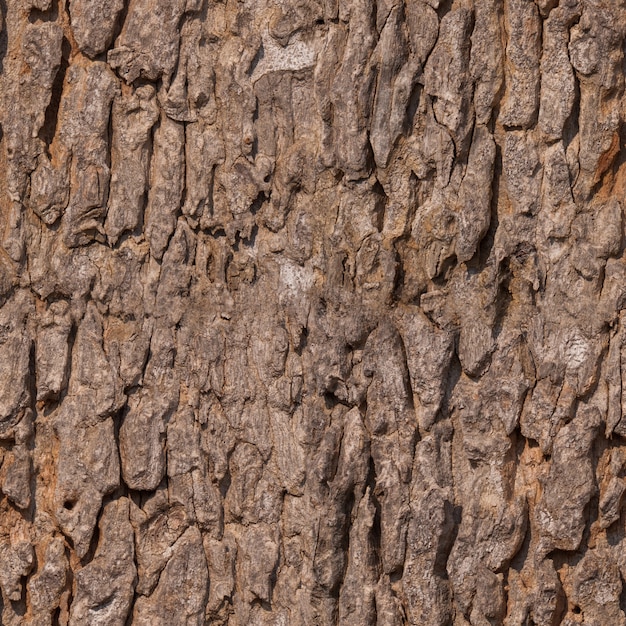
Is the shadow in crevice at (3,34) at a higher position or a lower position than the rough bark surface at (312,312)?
higher

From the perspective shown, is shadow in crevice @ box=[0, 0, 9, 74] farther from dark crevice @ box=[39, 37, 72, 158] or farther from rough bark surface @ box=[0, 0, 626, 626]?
dark crevice @ box=[39, 37, 72, 158]

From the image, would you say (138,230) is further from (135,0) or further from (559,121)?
(559,121)

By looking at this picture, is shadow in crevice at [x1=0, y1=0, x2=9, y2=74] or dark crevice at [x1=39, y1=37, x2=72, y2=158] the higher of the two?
shadow in crevice at [x1=0, y1=0, x2=9, y2=74]

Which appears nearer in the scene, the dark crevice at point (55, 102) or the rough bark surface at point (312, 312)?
the rough bark surface at point (312, 312)

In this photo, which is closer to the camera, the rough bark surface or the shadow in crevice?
the rough bark surface

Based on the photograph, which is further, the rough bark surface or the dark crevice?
the dark crevice

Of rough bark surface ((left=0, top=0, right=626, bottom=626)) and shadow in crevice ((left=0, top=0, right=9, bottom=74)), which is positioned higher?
shadow in crevice ((left=0, top=0, right=9, bottom=74))

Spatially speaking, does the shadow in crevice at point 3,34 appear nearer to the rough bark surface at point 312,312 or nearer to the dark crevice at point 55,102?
the rough bark surface at point 312,312

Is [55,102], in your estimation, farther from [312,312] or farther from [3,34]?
[312,312]

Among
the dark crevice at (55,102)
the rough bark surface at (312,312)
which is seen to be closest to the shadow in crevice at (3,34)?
the rough bark surface at (312,312)

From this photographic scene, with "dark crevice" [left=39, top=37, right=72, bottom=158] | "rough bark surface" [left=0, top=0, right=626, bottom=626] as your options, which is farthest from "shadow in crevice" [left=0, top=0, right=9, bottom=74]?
"dark crevice" [left=39, top=37, right=72, bottom=158]

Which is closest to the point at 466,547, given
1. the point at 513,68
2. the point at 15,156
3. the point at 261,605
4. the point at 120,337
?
the point at 261,605
